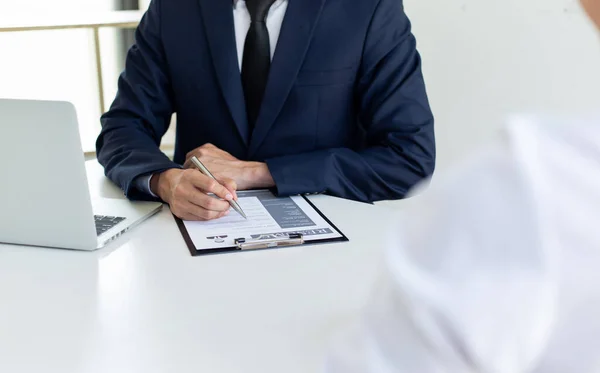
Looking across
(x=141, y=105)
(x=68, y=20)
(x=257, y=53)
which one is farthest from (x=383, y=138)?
(x=68, y=20)

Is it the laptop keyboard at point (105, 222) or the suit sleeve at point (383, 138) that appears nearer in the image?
the laptop keyboard at point (105, 222)

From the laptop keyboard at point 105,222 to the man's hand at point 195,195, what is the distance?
0.12 meters

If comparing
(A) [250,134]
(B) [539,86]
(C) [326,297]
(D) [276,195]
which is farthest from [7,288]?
(B) [539,86]

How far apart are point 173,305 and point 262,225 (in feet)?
1.06

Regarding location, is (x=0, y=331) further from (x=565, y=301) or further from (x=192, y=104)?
(x=192, y=104)

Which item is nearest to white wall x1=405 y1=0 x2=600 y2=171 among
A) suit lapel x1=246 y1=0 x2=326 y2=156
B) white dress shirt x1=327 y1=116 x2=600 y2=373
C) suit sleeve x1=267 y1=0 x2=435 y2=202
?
suit sleeve x1=267 y1=0 x2=435 y2=202

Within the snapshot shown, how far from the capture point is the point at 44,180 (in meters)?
1.06

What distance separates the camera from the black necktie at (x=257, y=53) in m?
1.61

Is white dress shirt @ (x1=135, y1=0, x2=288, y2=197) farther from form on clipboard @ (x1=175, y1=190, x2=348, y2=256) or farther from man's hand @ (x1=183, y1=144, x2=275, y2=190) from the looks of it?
form on clipboard @ (x1=175, y1=190, x2=348, y2=256)

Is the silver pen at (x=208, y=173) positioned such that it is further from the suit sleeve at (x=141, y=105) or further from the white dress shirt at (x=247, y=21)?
the white dress shirt at (x=247, y=21)

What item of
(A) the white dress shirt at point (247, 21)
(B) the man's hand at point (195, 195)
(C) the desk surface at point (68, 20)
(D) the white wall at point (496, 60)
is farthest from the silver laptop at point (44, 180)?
(C) the desk surface at point (68, 20)

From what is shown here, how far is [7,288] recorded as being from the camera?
963 mm

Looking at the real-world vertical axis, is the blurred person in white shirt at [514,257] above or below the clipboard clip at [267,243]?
above

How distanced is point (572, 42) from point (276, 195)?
1275 mm
